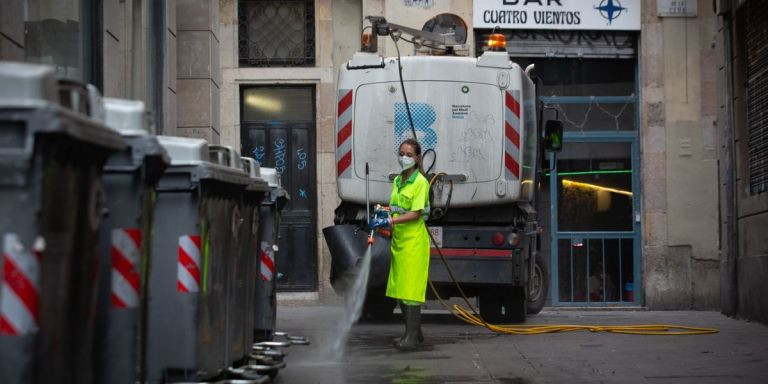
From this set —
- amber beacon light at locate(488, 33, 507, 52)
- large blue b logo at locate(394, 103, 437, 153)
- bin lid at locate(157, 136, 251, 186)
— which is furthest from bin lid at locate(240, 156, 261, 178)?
amber beacon light at locate(488, 33, 507, 52)

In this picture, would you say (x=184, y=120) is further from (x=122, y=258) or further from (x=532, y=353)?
(x=122, y=258)

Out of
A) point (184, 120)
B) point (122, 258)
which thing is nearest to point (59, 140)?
→ point (122, 258)

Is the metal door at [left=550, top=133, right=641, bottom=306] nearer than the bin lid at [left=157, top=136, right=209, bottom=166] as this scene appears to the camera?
No

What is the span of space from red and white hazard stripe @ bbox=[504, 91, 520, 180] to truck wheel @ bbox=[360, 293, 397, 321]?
207cm

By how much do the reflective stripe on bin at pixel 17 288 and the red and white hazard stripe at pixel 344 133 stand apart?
8.75 metres

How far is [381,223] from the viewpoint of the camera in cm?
1052

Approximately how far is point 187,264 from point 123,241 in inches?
37.0

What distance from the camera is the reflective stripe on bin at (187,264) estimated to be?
6.48m

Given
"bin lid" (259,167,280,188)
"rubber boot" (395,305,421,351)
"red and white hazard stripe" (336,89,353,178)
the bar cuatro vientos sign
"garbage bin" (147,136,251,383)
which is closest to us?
"garbage bin" (147,136,251,383)

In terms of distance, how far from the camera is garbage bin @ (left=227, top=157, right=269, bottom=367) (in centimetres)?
734

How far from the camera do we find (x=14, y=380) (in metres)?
4.32

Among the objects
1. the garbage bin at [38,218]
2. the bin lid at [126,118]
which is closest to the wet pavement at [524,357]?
the bin lid at [126,118]

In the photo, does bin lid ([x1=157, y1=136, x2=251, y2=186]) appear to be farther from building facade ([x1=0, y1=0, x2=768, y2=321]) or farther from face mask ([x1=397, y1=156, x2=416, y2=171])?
building facade ([x1=0, y1=0, x2=768, y2=321])

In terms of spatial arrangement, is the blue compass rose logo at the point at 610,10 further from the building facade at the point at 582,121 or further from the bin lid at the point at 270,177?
the bin lid at the point at 270,177
